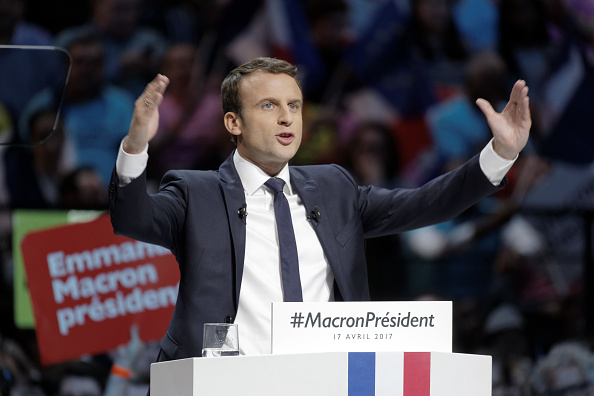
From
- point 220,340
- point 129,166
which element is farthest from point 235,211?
point 220,340

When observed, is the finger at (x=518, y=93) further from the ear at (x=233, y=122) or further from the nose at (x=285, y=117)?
the ear at (x=233, y=122)

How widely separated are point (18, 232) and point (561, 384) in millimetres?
3458

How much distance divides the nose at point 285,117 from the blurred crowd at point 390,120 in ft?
8.96

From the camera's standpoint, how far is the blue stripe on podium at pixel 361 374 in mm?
2018

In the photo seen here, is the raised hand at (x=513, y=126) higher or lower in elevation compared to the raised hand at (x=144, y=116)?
higher

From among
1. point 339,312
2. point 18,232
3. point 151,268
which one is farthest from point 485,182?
point 18,232

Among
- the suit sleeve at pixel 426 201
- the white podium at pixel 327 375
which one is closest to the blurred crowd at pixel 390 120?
the suit sleeve at pixel 426 201

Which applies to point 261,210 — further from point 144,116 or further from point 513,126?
point 513,126

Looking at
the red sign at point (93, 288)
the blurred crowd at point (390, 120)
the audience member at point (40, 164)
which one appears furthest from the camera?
the blurred crowd at point (390, 120)

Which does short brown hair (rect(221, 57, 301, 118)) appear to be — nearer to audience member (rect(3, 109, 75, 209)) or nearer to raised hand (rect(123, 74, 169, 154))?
raised hand (rect(123, 74, 169, 154))

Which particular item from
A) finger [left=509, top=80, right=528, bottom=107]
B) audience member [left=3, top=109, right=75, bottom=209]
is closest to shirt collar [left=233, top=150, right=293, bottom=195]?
finger [left=509, top=80, right=528, bottom=107]

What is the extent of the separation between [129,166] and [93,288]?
2.94 m

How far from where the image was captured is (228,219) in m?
2.62

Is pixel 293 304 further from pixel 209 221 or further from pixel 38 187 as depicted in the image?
pixel 38 187
